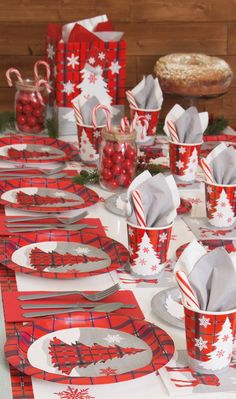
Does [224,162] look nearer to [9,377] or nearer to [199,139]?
[199,139]

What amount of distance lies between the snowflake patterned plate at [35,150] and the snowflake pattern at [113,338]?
3.35 feet

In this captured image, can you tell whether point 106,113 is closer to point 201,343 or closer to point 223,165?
point 223,165

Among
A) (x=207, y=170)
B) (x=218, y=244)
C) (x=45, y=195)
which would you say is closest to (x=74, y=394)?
(x=218, y=244)

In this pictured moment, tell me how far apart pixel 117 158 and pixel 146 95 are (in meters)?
0.51

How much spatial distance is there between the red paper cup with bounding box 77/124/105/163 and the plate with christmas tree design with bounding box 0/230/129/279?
0.57 m

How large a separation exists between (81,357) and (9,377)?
0.12m

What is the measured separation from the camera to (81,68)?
2.53 m

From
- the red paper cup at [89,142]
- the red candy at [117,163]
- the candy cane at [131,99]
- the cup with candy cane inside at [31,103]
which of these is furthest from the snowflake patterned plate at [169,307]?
the cup with candy cane inside at [31,103]

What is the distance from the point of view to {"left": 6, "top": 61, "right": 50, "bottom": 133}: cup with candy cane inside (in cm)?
250

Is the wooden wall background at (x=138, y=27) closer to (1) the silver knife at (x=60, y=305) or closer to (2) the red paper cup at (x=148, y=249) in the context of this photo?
(2) the red paper cup at (x=148, y=249)

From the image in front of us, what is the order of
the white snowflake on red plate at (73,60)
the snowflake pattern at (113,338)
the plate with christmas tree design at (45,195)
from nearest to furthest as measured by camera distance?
the snowflake pattern at (113,338), the plate with christmas tree design at (45,195), the white snowflake on red plate at (73,60)

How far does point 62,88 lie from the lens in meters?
2.53

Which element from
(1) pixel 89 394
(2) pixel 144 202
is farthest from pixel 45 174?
(1) pixel 89 394

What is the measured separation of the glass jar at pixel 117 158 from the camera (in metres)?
1.99
